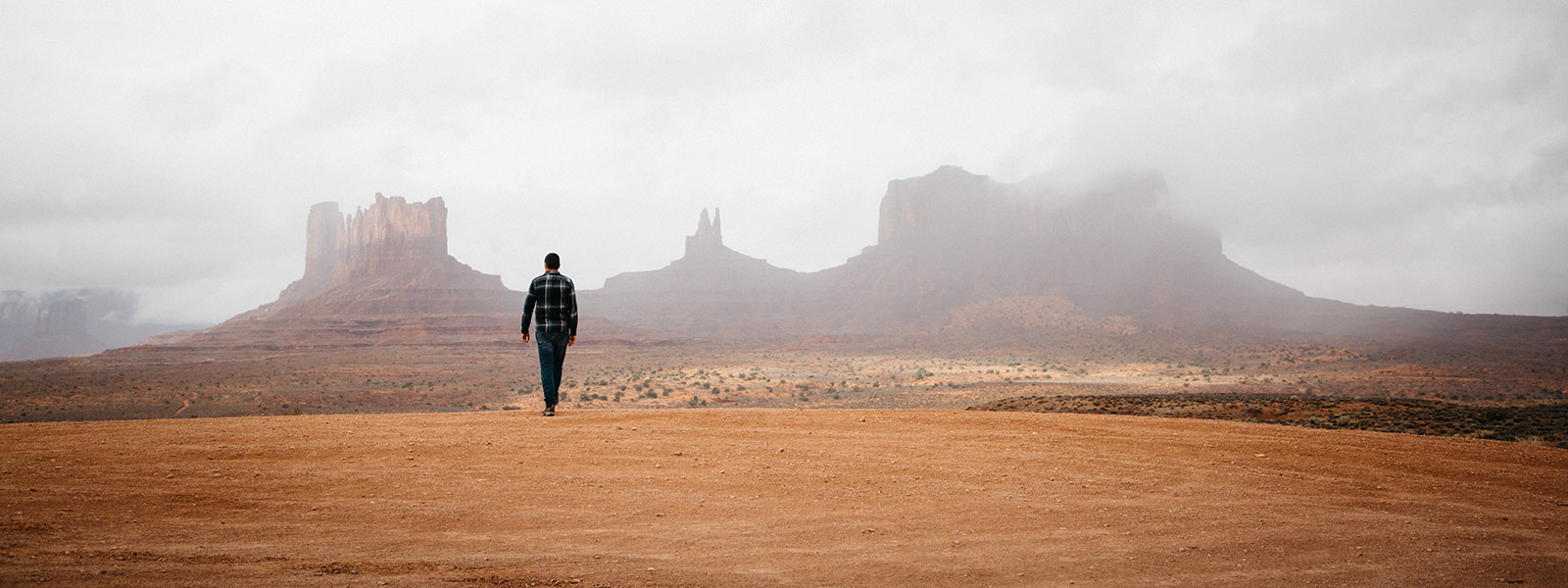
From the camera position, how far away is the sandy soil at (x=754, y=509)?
415cm

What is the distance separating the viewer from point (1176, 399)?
1727cm

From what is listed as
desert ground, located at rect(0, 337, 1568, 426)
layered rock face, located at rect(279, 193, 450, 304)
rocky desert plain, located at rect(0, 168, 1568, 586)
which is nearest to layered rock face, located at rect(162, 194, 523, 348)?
layered rock face, located at rect(279, 193, 450, 304)

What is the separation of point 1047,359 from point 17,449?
223 feet

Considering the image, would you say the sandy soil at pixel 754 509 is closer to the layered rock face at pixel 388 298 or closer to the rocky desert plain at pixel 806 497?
the rocky desert plain at pixel 806 497

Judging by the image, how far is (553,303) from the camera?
33.0ft

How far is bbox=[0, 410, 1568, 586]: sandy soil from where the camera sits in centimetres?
415

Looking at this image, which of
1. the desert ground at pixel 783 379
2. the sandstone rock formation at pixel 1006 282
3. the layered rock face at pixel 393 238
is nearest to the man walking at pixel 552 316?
the desert ground at pixel 783 379

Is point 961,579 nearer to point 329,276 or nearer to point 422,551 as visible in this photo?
point 422,551

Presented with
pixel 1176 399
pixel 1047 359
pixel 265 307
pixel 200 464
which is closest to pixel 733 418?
pixel 200 464

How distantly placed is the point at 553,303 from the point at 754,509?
5.68 m

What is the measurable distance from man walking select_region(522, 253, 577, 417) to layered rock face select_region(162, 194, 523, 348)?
314 ft

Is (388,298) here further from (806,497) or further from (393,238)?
(806,497)

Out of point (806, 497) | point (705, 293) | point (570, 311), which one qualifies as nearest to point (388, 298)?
point (705, 293)

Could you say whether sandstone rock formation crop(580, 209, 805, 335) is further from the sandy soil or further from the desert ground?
the sandy soil
